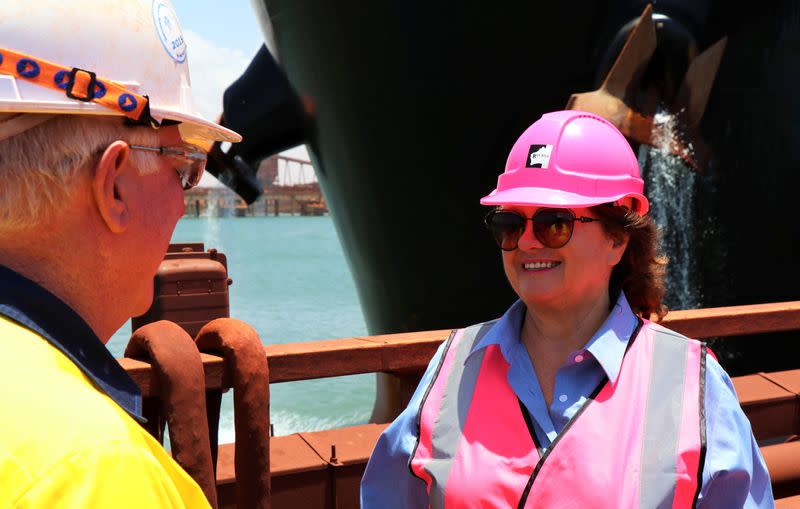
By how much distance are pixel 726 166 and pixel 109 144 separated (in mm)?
8905

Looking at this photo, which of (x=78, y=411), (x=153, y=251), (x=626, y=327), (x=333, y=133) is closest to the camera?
(x=78, y=411)

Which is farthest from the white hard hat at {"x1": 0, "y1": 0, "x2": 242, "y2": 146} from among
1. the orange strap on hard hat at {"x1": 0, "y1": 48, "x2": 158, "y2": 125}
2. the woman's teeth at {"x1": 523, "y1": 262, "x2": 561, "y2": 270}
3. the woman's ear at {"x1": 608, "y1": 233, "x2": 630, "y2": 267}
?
the woman's ear at {"x1": 608, "y1": 233, "x2": 630, "y2": 267}

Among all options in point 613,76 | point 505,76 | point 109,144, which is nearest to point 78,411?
point 109,144

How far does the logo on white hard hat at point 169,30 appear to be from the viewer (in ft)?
4.12

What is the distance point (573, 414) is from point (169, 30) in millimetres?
1142

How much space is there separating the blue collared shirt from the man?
35.9 inches

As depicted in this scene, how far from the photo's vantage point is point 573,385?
6.44 ft

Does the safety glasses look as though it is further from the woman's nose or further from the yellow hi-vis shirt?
the woman's nose

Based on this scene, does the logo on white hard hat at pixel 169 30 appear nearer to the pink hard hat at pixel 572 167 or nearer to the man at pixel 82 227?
the man at pixel 82 227

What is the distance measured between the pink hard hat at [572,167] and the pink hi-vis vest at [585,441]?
0.35 metres

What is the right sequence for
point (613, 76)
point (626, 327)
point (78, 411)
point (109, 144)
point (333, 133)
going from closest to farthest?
point (78, 411)
point (109, 144)
point (626, 327)
point (613, 76)
point (333, 133)

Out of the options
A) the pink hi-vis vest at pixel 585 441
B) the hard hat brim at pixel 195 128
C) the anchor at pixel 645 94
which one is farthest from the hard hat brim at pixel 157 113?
the anchor at pixel 645 94

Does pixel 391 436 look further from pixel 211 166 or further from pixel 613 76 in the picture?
pixel 211 166

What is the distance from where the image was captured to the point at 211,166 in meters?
11.0
